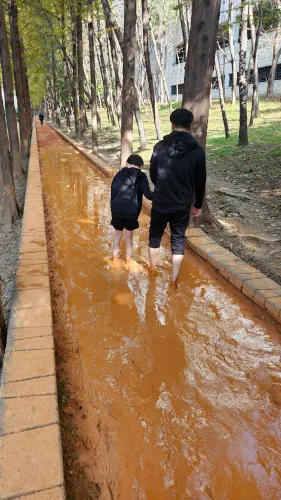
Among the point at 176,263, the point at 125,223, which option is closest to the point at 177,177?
the point at 176,263

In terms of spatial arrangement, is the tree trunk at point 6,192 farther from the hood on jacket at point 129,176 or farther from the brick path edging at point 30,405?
the brick path edging at point 30,405

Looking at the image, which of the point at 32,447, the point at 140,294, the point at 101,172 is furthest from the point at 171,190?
the point at 101,172

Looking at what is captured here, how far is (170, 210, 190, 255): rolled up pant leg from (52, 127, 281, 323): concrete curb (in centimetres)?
61

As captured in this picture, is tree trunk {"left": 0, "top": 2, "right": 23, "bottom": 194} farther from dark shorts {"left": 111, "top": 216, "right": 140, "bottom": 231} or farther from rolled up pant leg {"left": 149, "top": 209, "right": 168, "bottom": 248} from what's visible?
rolled up pant leg {"left": 149, "top": 209, "right": 168, "bottom": 248}

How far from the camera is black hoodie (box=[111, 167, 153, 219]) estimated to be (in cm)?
408

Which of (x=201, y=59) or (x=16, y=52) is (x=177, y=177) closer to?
(x=201, y=59)

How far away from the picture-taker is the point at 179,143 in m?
3.38

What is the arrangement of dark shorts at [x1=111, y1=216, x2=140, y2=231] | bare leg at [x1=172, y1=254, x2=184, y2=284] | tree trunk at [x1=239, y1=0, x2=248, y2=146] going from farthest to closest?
tree trunk at [x1=239, y1=0, x2=248, y2=146], dark shorts at [x1=111, y1=216, x2=140, y2=231], bare leg at [x1=172, y1=254, x2=184, y2=284]

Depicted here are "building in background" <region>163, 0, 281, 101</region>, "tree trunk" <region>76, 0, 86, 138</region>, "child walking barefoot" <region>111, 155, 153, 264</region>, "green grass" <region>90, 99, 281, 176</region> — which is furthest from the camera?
"building in background" <region>163, 0, 281, 101</region>

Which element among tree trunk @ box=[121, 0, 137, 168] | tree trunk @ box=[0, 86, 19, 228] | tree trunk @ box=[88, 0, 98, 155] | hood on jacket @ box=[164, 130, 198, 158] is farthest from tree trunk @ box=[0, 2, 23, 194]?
hood on jacket @ box=[164, 130, 198, 158]

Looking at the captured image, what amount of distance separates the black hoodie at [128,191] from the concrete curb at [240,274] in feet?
3.48

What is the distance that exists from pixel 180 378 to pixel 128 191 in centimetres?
226

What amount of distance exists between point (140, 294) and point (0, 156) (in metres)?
4.23

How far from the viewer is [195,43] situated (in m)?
4.85
